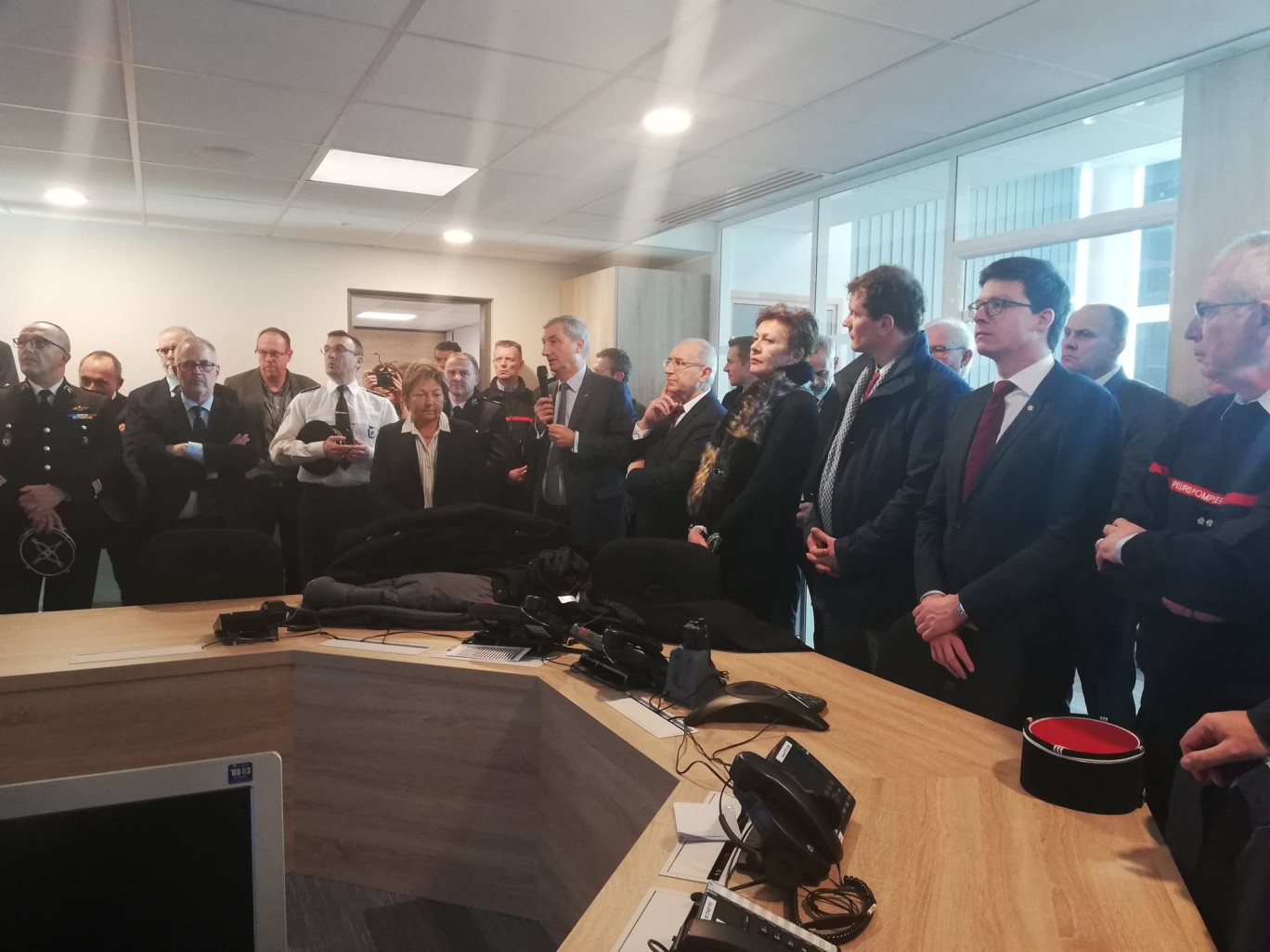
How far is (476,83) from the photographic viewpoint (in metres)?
3.25

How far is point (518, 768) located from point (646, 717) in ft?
1.68

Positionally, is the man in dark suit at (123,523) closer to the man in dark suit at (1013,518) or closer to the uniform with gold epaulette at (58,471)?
the uniform with gold epaulette at (58,471)

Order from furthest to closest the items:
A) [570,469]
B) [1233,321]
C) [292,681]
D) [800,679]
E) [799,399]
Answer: [570,469] < [799,399] < [292,681] < [800,679] < [1233,321]

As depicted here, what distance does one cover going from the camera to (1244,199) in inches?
120

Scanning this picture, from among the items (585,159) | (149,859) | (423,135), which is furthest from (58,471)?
(149,859)

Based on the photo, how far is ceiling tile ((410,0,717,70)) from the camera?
102 inches

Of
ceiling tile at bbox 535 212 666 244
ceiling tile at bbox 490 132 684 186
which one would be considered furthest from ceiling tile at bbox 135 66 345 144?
ceiling tile at bbox 535 212 666 244

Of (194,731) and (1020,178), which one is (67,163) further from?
(1020,178)

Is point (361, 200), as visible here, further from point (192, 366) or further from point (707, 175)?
point (707, 175)

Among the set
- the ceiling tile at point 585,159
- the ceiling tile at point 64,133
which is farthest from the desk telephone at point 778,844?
the ceiling tile at point 64,133

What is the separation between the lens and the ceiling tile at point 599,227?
5.66 m

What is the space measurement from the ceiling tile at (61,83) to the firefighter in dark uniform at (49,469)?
907 millimetres

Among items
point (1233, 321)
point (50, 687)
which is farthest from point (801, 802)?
point (50, 687)

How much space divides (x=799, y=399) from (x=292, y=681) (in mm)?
1752
